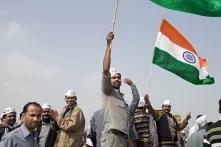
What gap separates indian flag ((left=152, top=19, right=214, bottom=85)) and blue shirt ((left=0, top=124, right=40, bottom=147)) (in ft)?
20.1

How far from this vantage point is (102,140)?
714cm

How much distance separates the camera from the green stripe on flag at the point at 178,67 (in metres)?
11.1

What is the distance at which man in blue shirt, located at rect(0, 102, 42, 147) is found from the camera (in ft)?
16.6

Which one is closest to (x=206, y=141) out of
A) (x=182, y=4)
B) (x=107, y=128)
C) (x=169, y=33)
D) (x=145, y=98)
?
(x=107, y=128)

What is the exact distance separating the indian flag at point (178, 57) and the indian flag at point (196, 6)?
9.05 ft

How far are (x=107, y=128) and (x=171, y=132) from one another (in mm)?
4056

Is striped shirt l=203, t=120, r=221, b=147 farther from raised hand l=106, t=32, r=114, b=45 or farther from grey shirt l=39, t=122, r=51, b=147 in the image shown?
grey shirt l=39, t=122, r=51, b=147

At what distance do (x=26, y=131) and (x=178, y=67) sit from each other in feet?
22.1

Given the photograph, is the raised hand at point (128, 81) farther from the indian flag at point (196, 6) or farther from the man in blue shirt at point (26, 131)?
the man in blue shirt at point (26, 131)

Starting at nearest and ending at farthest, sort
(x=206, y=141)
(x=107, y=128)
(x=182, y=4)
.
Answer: (x=206, y=141) → (x=107, y=128) → (x=182, y=4)

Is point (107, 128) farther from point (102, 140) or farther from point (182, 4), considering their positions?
point (182, 4)

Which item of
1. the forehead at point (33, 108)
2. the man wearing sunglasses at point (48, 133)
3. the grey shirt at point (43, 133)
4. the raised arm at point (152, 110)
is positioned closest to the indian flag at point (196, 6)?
the raised arm at point (152, 110)

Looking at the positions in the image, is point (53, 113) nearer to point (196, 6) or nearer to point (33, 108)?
point (196, 6)

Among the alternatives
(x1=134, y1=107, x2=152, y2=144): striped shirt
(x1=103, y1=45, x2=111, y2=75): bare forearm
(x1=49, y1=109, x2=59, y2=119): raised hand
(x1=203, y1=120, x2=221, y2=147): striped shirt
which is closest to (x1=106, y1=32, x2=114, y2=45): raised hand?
(x1=103, y1=45, x2=111, y2=75): bare forearm
